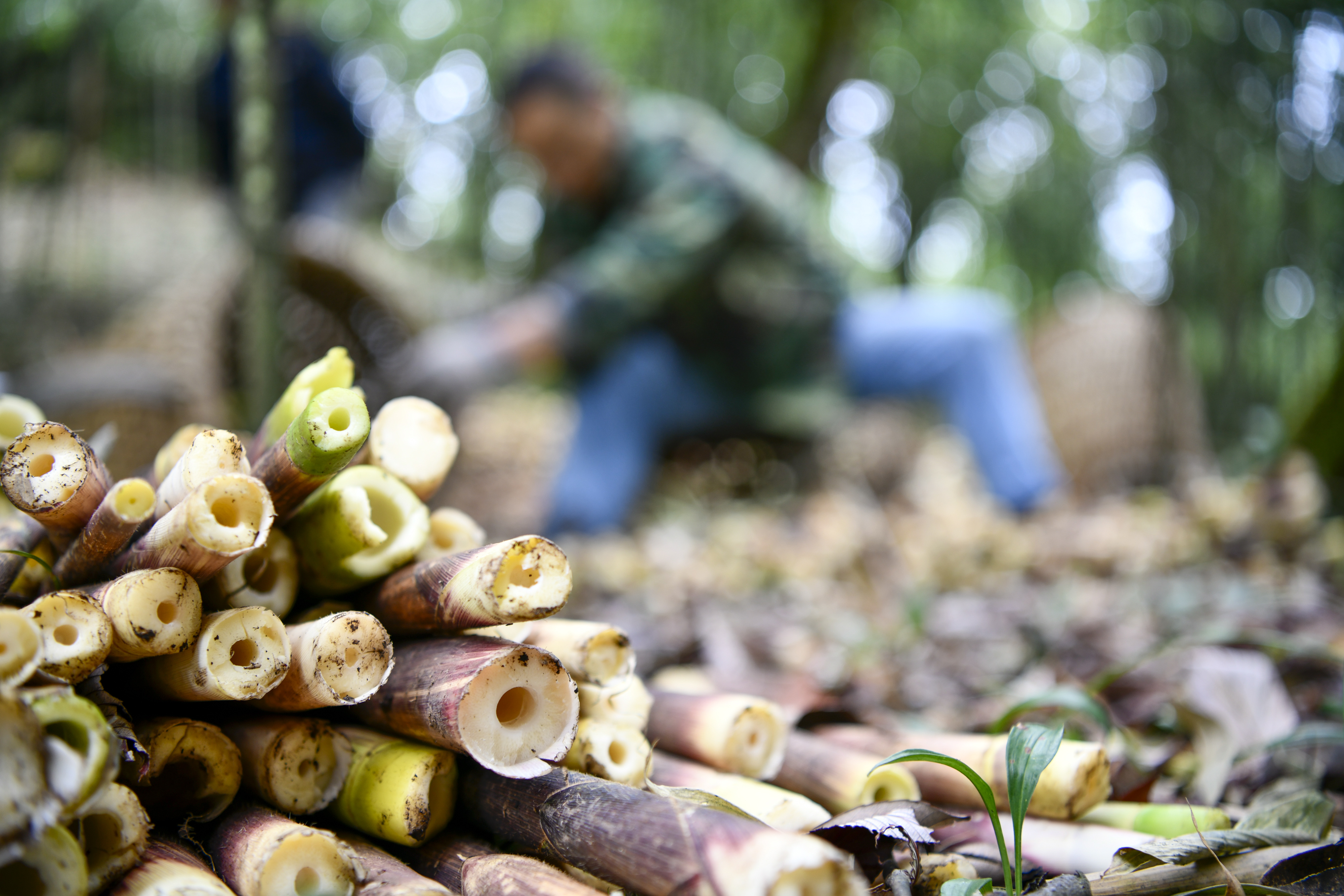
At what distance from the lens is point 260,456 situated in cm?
64

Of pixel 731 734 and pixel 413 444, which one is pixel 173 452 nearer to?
pixel 413 444

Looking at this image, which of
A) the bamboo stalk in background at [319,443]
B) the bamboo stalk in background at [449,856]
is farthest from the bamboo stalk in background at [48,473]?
the bamboo stalk in background at [449,856]

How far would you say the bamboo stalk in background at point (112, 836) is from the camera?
1.54 feet

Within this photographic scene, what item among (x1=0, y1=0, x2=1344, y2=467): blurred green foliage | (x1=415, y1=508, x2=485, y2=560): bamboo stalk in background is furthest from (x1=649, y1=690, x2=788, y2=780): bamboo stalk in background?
(x1=0, y1=0, x2=1344, y2=467): blurred green foliage

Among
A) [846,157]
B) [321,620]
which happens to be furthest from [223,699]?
[846,157]

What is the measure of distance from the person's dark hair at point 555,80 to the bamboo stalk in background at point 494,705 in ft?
7.36

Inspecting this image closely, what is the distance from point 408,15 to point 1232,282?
437cm

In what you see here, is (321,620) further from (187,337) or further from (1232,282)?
(1232,282)

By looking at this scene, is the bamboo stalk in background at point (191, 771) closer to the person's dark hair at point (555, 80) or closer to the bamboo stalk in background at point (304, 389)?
the bamboo stalk in background at point (304, 389)

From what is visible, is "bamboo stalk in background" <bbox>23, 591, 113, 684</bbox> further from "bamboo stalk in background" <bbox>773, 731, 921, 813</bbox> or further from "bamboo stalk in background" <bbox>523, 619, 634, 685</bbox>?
"bamboo stalk in background" <bbox>773, 731, 921, 813</bbox>

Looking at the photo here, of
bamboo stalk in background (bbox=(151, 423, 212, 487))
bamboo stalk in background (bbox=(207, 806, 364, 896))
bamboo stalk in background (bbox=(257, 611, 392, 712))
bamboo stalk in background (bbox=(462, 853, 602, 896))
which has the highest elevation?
bamboo stalk in background (bbox=(151, 423, 212, 487))

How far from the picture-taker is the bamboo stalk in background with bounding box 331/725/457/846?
1.77ft

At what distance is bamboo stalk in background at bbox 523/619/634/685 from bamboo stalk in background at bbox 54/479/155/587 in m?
0.27

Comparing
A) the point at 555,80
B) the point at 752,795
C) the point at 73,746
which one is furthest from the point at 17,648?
the point at 555,80
